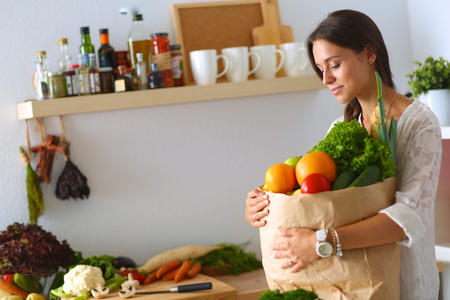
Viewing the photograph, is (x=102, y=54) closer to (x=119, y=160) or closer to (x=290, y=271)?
(x=119, y=160)

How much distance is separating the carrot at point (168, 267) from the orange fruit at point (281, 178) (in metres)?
1.02

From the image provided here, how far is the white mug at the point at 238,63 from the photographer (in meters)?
2.26

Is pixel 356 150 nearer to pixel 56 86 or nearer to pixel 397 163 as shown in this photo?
pixel 397 163

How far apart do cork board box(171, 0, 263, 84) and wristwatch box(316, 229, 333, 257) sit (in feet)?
4.14

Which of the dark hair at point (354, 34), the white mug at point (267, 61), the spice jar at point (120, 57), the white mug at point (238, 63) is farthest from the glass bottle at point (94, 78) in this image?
the dark hair at point (354, 34)

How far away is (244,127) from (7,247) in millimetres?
1022

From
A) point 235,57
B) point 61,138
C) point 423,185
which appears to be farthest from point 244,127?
point 423,185

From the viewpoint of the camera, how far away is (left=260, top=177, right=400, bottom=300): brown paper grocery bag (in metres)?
1.18

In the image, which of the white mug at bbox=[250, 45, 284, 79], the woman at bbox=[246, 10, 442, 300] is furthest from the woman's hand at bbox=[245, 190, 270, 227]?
the white mug at bbox=[250, 45, 284, 79]

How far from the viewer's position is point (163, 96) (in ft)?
7.09

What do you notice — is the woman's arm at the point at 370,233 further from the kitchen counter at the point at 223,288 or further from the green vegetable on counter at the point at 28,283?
the green vegetable on counter at the point at 28,283

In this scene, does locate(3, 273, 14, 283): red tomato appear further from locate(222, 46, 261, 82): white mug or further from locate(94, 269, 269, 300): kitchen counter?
locate(222, 46, 261, 82): white mug

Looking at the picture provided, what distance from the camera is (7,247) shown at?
78.4 inches

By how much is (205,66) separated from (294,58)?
38cm
